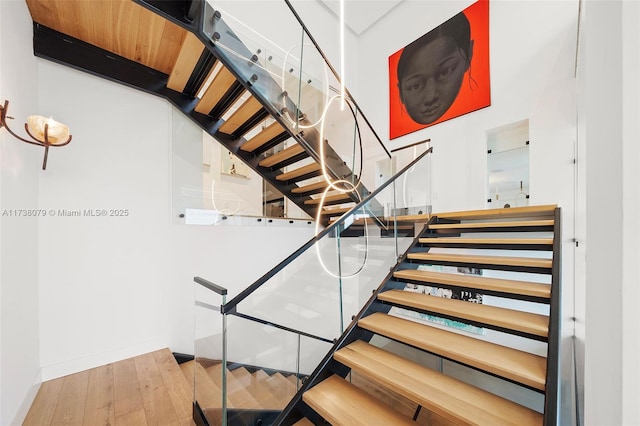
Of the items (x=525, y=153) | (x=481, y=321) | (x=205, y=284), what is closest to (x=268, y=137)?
(x=205, y=284)

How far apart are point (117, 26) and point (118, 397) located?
3235 mm

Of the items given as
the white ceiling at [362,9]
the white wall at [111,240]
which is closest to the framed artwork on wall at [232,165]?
the white wall at [111,240]

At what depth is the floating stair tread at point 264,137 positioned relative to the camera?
3.01m

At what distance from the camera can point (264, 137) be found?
3285 mm

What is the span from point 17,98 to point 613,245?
10.7 feet

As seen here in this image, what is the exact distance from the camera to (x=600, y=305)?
621 mm

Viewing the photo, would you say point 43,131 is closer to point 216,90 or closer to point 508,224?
point 216,90

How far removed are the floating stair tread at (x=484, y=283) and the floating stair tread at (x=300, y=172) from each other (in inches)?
66.4

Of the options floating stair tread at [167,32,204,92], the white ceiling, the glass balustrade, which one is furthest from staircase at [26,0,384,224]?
the white ceiling

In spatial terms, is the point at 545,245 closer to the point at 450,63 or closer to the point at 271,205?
the point at 271,205

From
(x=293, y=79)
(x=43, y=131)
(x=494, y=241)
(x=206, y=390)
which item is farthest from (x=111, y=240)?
(x=494, y=241)

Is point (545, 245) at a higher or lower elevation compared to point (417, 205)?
lower

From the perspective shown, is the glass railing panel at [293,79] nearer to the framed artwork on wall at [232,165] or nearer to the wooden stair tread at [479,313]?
the framed artwork on wall at [232,165]

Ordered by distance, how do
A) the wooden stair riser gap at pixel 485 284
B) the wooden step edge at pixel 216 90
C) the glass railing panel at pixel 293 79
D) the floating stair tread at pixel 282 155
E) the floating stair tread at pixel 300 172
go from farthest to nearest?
the floating stair tread at pixel 300 172 < the floating stair tread at pixel 282 155 < the wooden step edge at pixel 216 90 < the glass railing panel at pixel 293 79 < the wooden stair riser gap at pixel 485 284
